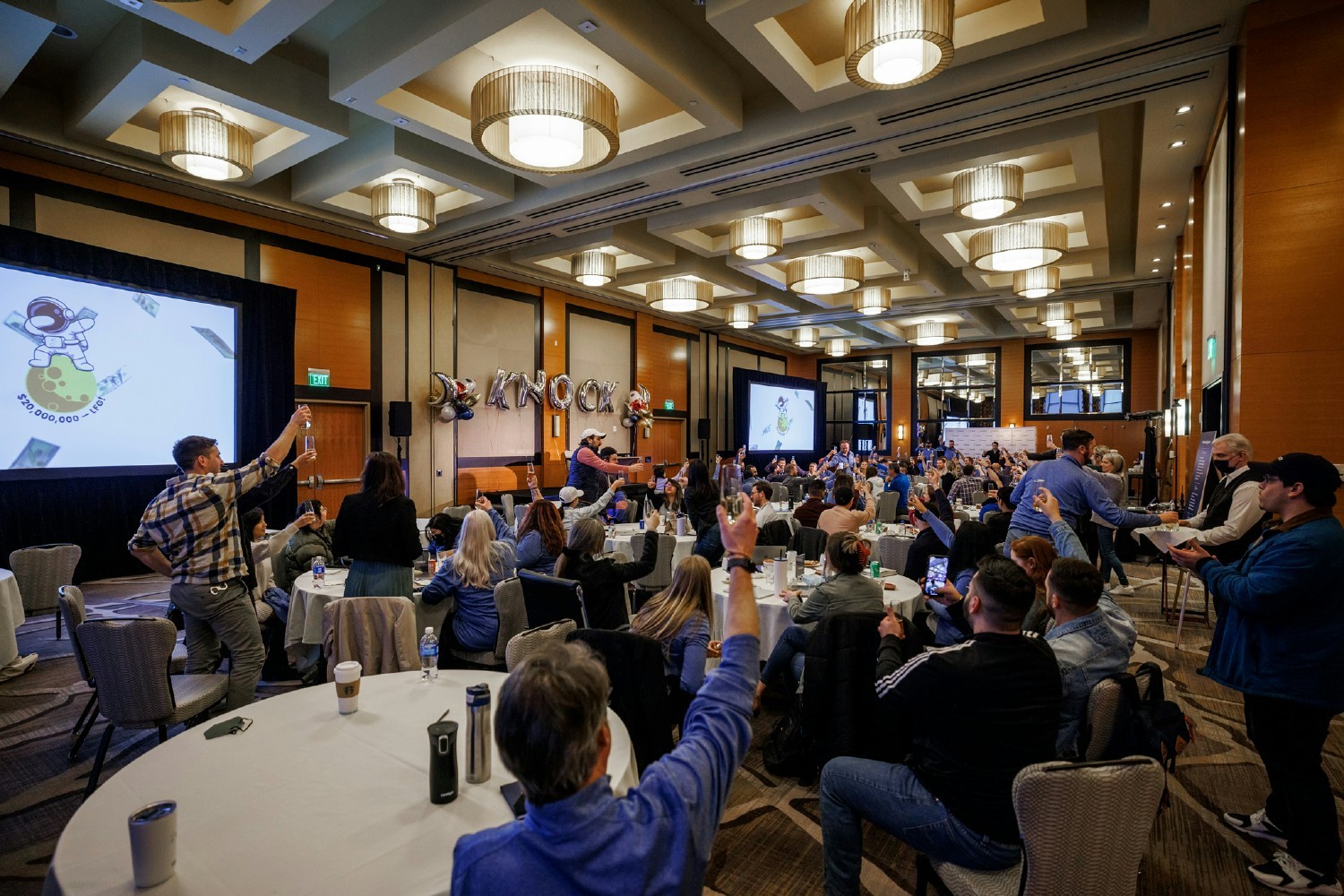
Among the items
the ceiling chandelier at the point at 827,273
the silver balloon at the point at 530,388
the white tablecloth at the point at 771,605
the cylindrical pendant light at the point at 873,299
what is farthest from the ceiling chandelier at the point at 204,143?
the cylindrical pendant light at the point at 873,299

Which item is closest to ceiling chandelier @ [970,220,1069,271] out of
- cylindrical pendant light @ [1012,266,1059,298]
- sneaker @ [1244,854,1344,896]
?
cylindrical pendant light @ [1012,266,1059,298]

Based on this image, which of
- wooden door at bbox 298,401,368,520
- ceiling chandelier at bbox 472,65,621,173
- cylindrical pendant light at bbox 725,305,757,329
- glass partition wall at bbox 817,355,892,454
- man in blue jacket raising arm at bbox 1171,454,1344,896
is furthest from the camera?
glass partition wall at bbox 817,355,892,454

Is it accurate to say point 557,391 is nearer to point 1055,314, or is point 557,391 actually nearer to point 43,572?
point 43,572

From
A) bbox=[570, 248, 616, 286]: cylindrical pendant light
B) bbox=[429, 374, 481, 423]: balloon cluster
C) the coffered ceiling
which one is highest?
the coffered ceiling

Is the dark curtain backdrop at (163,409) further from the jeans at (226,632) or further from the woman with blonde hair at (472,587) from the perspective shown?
the woman with blonde hair at (472,587)

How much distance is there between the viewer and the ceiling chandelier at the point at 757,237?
765cm

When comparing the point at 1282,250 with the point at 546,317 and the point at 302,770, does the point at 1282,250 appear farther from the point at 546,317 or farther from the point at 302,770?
the point at 546,317

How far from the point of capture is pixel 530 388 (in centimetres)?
1129

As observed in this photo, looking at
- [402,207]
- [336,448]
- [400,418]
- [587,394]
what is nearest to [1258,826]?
[402,207]

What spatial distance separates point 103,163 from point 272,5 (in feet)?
12.7

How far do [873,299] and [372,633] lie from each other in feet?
32.5

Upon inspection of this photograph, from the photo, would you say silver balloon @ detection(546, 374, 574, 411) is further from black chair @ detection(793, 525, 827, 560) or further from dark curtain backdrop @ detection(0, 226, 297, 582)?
black chair @ detection(793, 525, 827, 560)

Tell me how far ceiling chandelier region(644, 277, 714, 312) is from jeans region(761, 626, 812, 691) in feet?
25.0

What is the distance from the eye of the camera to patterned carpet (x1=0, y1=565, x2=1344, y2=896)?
2.52 meters
